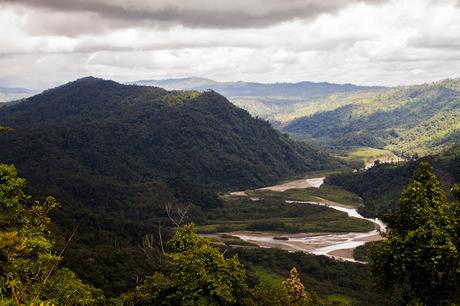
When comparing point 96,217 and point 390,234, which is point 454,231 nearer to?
point 390,234

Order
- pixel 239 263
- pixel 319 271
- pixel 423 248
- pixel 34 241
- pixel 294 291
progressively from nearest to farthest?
pixel 34 241 < pixel 294 291 < pixel 423 248 < pixel 239 263 < pixel 319 271

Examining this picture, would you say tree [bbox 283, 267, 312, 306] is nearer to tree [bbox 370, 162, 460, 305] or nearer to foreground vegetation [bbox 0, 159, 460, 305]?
foreground vegetation [bbox 0, 159, 460, 305]

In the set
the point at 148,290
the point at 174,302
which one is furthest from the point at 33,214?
the point at 174,302

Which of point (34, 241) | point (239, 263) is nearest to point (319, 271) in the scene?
point (239, 263)

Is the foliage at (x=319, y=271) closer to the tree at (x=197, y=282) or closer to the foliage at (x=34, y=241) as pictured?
the tree at (x=197, y=282)

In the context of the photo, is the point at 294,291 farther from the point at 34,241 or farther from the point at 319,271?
the point at 319,271
